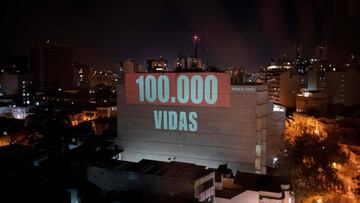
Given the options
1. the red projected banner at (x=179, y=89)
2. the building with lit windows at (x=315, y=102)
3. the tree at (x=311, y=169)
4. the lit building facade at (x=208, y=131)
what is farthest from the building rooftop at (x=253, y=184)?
the building with lit windows at (x=315, y=102)

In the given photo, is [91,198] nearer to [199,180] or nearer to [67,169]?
[199,180]

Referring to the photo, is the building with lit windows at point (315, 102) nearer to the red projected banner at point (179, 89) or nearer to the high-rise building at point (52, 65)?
the red projected banner at point (179, 89)

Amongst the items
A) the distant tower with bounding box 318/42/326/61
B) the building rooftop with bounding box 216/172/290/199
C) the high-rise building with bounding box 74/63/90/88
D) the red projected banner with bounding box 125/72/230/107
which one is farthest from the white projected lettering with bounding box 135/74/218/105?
the high-rise building with bounding box 74/63/90/88

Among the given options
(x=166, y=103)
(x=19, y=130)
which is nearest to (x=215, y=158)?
(x=166, y=103)

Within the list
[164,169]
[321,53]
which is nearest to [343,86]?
[321,53]

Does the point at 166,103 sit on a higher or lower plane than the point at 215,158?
higher

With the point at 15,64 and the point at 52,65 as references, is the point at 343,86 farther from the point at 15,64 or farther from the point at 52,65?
the point at 15,64
